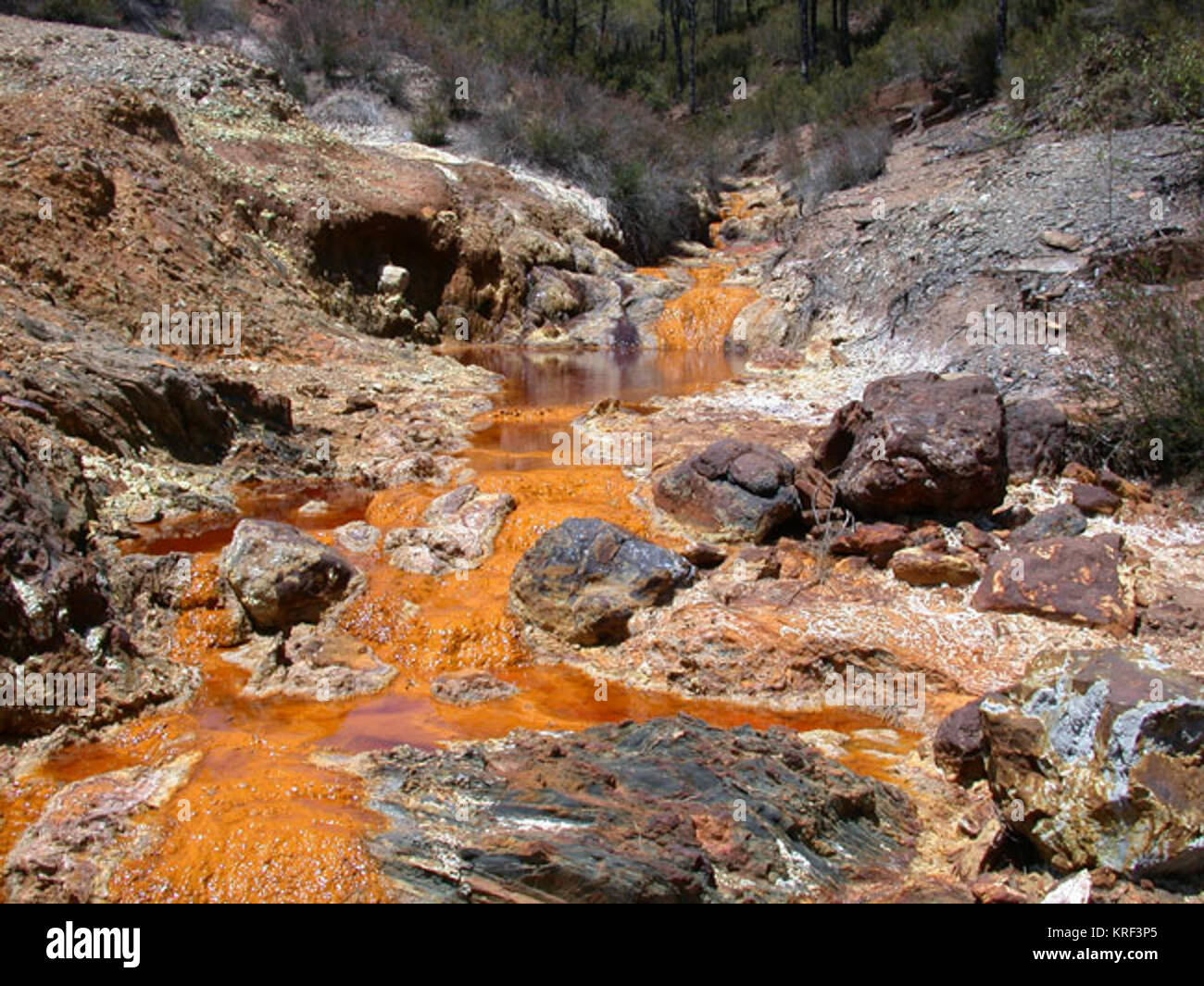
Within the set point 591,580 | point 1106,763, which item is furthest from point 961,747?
point 591,580

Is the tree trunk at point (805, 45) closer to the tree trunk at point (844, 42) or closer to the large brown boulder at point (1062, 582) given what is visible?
the tree trunk at point (844, 42)

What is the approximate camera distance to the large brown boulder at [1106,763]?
8.93ft

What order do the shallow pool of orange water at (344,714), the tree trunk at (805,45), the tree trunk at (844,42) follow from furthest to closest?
1. the tree trunk at (844,42)
2. the tree trunk at (805,45)
3. the shallow pool of orange water at (344,714)

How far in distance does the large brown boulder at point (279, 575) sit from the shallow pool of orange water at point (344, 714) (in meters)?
0.16

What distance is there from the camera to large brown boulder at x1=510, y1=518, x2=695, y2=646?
5453 mm

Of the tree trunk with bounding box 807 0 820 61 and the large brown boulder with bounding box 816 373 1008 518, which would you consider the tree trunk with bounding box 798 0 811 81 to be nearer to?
the tree trunk with bounding box 807 0 820 61

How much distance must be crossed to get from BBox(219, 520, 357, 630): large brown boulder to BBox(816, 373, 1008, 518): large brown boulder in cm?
327

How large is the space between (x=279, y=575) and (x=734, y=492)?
288 cm

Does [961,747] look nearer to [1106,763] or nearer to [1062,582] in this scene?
[1106,763]

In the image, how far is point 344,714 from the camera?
459cm

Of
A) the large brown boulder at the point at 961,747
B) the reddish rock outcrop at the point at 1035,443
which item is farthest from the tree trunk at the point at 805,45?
the large brown boulder at the point at 961,747

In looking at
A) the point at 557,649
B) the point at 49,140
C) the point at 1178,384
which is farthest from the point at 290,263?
the point at 1178,384

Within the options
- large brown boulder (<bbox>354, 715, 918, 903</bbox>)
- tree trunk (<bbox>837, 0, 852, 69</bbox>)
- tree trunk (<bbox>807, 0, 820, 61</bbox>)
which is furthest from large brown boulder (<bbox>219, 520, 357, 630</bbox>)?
tree trunk (<bbox>807, 0, 820, 61</bbox>)
